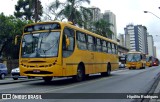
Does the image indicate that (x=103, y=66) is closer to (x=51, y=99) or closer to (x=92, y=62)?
(x=92, y=62)

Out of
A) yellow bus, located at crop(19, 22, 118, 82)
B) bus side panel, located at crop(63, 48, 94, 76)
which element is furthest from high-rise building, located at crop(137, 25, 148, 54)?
yellow bus, located at crop(19, 22, 118, 82)

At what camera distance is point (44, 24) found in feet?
58.6

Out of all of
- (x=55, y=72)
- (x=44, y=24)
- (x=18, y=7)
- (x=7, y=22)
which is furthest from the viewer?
(x=18, y=7)

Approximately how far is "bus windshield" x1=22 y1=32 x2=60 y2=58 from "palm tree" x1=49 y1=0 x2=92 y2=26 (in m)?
28.2

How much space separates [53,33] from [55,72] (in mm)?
2217

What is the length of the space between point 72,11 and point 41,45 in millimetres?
29227

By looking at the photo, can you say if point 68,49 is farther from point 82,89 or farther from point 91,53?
point 91,53

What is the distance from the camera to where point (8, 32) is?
4984 centimetres

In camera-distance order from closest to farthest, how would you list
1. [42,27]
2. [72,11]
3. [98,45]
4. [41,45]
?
[41,45], [42,27], [98,45], [72,11]

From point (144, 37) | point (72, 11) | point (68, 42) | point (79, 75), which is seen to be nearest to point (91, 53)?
point (79, 75)

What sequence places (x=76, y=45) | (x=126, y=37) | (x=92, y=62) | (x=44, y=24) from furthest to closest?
1. (x=126, y=37)
2. (x=92, y=62)
3. (x=76, y=45)
4. (x=44, y=24)

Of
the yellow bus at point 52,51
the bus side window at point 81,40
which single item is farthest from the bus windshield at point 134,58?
the yellow bus at point 52,51

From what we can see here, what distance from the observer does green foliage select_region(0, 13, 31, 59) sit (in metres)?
49.8

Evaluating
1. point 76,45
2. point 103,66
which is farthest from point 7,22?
point 76,45
